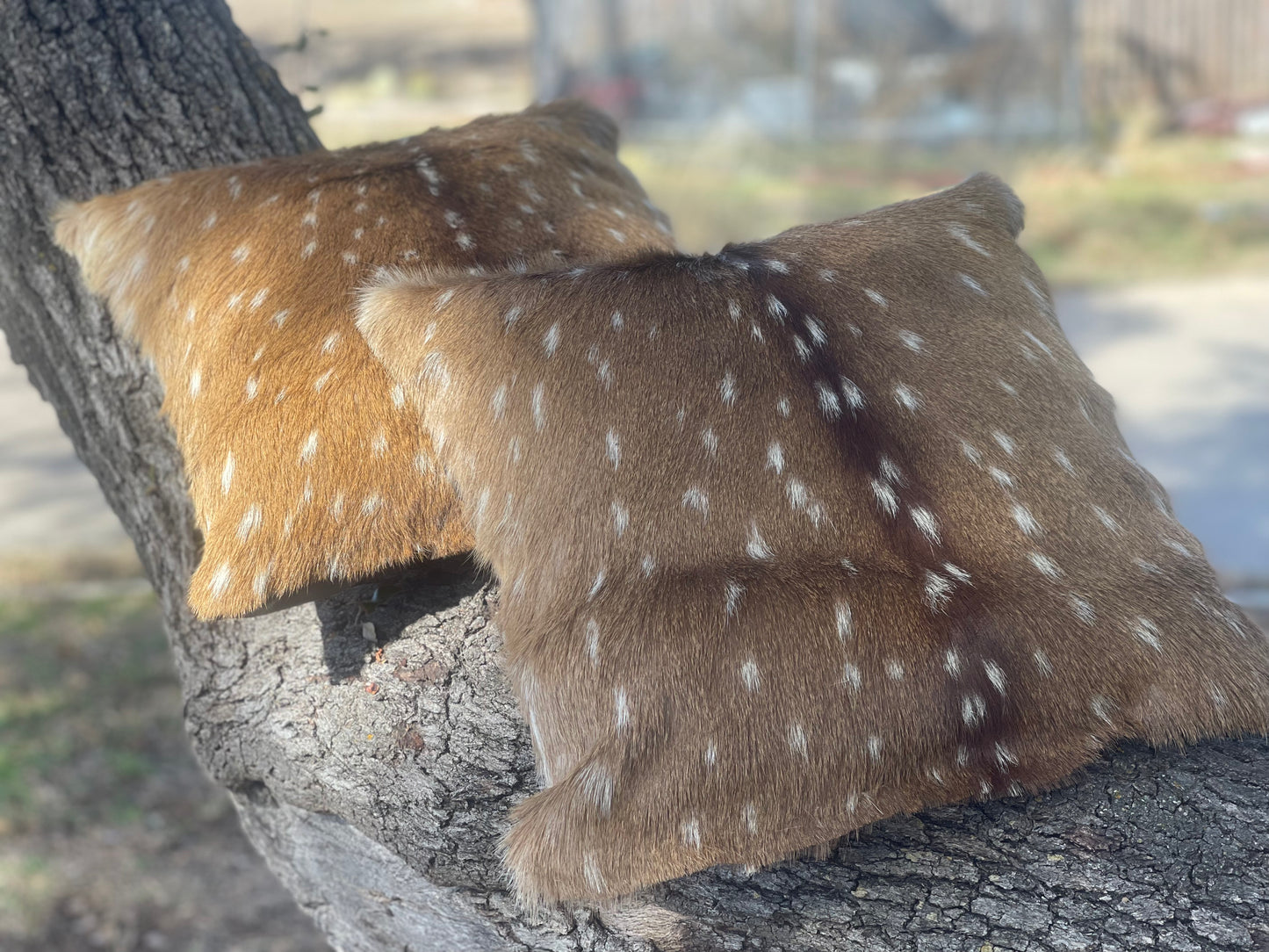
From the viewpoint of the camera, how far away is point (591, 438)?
114 centimetres

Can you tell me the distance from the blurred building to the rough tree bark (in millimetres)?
10248

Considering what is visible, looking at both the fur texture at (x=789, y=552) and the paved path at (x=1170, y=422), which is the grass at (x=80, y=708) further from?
the fur texture at (x=789, y=552)

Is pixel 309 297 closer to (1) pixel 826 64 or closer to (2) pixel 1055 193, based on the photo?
(2) pixel 1055 193

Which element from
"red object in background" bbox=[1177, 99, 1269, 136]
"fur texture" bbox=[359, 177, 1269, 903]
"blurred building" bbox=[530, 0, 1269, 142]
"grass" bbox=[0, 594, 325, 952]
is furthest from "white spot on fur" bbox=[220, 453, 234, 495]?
"red object in background" bbox=[1177, 99, 1269, 136]

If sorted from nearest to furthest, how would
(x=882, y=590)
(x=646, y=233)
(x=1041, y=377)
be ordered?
(x=882, y=590) < (x=1041, y=377) < (x=646, y=233)

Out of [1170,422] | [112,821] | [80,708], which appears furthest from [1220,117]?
[112,821]

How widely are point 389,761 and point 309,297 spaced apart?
58 cm

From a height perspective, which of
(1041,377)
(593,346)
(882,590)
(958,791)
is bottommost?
(958,791)

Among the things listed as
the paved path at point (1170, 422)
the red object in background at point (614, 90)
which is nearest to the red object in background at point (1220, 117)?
the paved path at point (1170, 422)

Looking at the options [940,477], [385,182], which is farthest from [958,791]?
[385,182]

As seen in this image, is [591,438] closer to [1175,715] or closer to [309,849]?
[1175,715]

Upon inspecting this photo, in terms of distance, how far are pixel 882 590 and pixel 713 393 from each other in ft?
0.86

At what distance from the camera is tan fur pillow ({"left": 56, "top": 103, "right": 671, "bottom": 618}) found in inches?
49.1

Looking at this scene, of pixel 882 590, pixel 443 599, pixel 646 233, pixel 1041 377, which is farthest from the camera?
pixel 646 233
